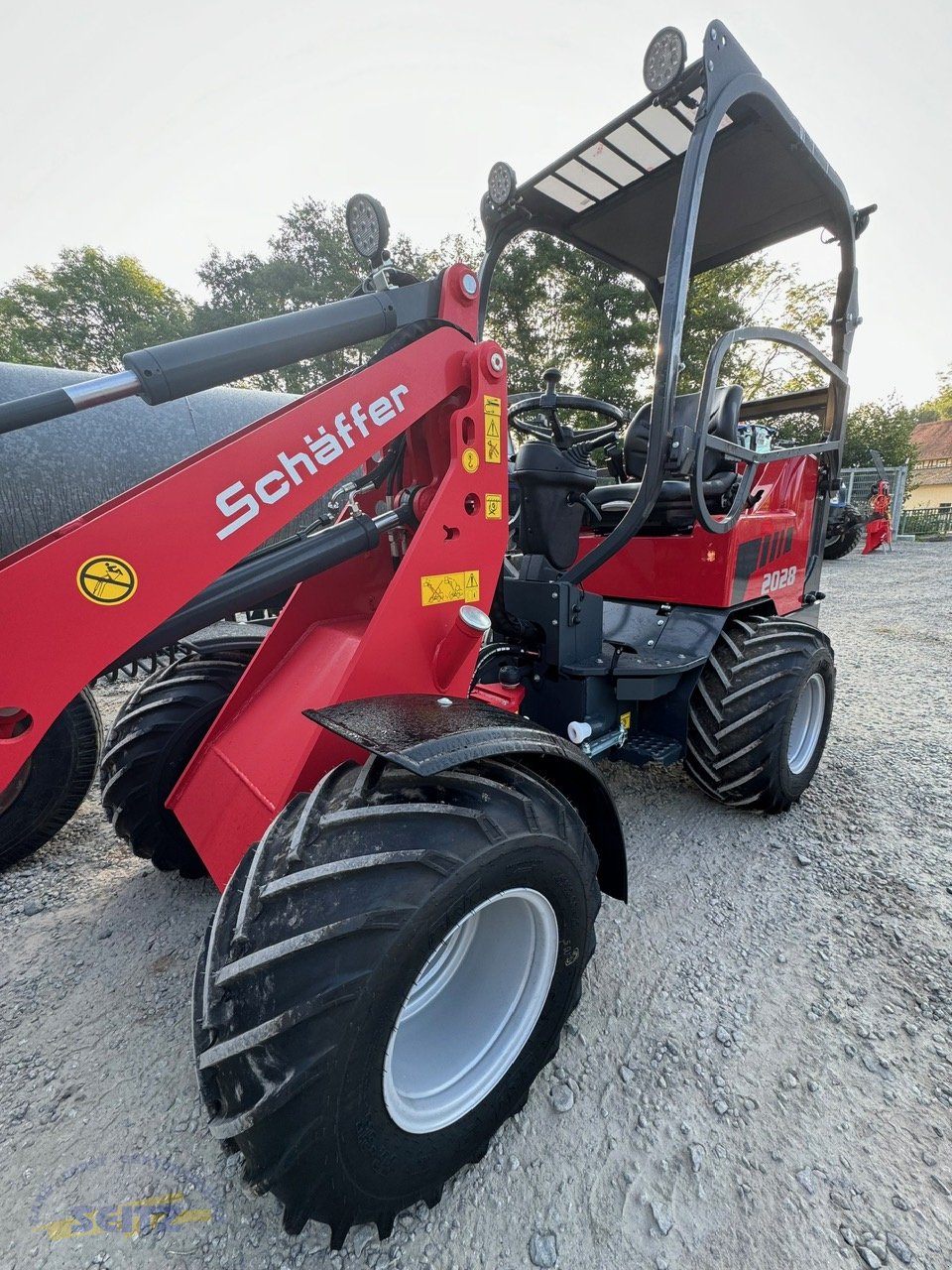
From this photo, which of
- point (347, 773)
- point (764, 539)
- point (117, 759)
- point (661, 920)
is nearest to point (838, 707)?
point (764, 539)

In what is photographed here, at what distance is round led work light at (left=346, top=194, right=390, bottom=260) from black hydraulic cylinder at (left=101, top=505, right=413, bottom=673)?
82 centimetres

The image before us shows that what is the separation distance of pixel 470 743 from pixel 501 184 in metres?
2.47

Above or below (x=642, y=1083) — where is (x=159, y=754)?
above

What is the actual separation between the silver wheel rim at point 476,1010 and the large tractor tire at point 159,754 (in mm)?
1160

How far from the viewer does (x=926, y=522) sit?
20250mm

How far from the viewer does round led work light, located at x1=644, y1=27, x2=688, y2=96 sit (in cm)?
173

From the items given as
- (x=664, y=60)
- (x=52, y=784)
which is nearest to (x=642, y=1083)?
(x=52, y=784)

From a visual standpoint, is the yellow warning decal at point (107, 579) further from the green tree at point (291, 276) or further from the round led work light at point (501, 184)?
the green tree at point (291, 276)

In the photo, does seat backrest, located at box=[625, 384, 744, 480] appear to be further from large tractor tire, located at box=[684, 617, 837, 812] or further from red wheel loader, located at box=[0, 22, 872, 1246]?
large tractor tire, located at box=[684, 617, 837, 812]

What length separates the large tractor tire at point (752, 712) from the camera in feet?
8.01

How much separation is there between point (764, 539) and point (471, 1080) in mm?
2561

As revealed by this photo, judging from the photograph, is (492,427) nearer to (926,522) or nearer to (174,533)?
(174,533)

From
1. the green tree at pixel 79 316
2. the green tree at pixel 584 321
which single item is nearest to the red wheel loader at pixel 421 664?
the green tree at pixel 584 321

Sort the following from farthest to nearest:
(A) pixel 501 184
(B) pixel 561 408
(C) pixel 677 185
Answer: (C) pixel 677 185, (A) pixel 501 184, (B) pixel 561 408
